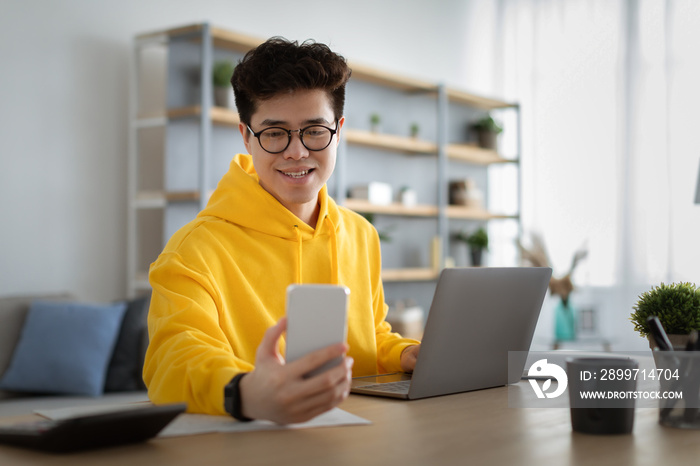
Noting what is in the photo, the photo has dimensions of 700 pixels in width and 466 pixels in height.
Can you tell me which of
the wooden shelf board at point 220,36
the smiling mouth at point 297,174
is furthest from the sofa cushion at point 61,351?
the smiling mouth at point 297,174

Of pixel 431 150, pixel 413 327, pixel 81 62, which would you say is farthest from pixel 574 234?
pixel 81 62

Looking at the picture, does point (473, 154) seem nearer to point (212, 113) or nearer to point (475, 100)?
point (475, 100)

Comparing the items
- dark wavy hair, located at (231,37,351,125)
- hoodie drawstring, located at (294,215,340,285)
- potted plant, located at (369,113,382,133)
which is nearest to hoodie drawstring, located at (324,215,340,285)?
hoodie drawstring, located at (294,215,340,285)

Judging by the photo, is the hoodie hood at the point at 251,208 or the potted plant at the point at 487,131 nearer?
the hoodie hood at the point at 251,208

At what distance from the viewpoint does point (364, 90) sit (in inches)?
195

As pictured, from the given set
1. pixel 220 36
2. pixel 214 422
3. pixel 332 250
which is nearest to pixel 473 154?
pixel 220 36

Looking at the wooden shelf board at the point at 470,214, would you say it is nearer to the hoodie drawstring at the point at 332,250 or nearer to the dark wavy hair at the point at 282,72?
the hoodie drawstring at the point at 332,250

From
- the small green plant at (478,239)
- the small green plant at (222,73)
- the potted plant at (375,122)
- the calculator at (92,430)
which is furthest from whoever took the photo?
the small green plant at (478,239)

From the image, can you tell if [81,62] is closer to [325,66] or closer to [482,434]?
[325,66]

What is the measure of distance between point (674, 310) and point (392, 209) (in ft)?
11.6

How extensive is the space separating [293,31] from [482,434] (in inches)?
156

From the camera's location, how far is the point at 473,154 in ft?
18.1

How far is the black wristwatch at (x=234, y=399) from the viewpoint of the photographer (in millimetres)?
Result: 1051

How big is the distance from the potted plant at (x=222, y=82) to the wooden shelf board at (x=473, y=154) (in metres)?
1.95
